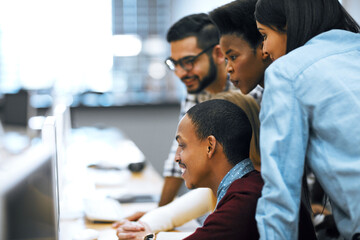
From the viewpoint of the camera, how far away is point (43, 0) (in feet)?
17.2

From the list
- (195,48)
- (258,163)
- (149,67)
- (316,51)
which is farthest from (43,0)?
(316,51)

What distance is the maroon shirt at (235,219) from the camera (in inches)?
45.0

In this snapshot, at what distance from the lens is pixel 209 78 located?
7.02 ft

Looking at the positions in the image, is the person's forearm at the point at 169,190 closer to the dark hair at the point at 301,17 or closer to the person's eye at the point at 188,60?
the person's eye at the point at 188,60

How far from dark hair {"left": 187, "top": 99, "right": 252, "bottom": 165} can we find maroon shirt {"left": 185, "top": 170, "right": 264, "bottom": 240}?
147 mm

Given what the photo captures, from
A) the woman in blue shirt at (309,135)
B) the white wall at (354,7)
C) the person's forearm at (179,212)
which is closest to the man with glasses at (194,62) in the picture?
the person's forearm at (179,212)

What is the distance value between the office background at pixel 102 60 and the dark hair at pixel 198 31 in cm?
302

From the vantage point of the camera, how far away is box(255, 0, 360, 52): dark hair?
1.15 meters

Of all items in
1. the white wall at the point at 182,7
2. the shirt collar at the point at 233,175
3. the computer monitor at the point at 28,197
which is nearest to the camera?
the computer monitor at the point at 28,197

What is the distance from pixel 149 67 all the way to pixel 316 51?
190 inches

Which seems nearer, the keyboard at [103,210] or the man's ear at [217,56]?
the keyboard at [103,210]

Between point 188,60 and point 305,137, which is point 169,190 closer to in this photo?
point 188,60

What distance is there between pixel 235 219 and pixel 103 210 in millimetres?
1022

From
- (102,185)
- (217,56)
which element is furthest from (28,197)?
(102,185)
